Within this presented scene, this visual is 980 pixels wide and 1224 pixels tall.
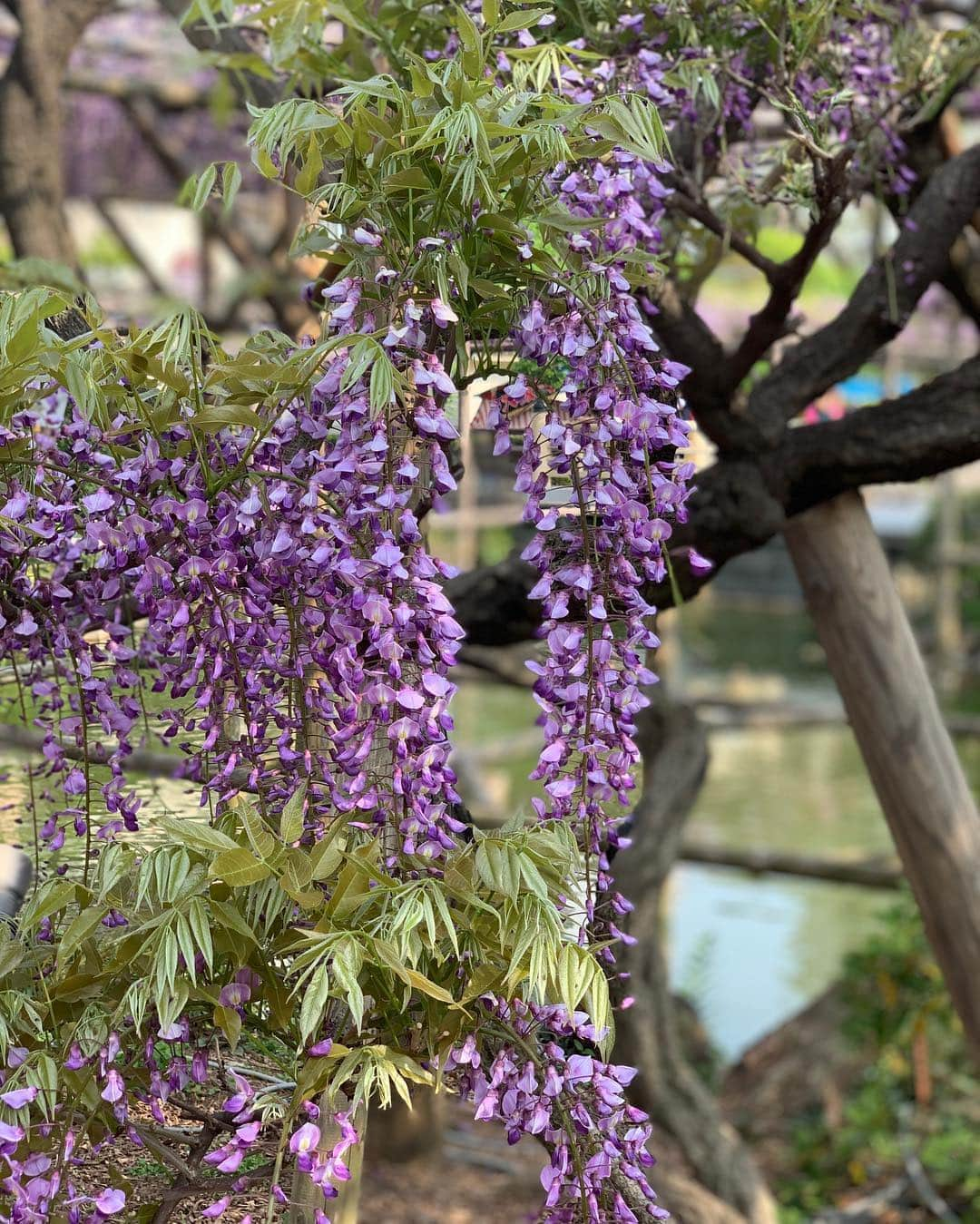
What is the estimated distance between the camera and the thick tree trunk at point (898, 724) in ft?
7.43

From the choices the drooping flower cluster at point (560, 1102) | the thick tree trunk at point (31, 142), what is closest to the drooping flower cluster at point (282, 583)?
the drooping flower cluster at point (560, 1102)

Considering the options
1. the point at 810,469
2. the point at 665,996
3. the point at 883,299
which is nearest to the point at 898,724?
the point at 810,469

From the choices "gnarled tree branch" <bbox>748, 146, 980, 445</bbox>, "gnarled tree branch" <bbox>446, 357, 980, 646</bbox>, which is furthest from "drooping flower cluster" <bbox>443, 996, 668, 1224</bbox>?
"gnarled tree branch" <bbox>748, 146, 980, 445</bbox>

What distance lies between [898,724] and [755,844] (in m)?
4.78

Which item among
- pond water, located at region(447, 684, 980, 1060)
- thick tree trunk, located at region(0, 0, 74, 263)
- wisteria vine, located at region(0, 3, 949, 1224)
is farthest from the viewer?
pond water, located at region(447, 684, 980, 1060)

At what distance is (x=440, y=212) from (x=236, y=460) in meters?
0.26

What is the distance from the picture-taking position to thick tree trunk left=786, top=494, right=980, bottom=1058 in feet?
7.43

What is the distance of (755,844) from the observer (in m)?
6.95

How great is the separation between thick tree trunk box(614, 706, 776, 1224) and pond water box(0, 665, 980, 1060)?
1022 millimetres

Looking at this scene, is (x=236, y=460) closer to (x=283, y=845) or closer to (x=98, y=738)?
(x=283, y=845)

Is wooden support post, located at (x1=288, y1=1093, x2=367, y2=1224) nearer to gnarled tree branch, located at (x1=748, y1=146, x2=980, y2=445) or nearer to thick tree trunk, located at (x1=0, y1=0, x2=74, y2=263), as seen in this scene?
gnarled tree branch, located at (x1=748, y1=146, x2=980, y2=445)

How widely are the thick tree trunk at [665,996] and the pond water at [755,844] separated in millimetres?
1022

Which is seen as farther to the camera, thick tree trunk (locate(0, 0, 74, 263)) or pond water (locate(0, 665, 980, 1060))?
pond water (locate(0, 665, 980, 1060))

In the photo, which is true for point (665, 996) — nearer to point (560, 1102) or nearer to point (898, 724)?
point (898, 724)
